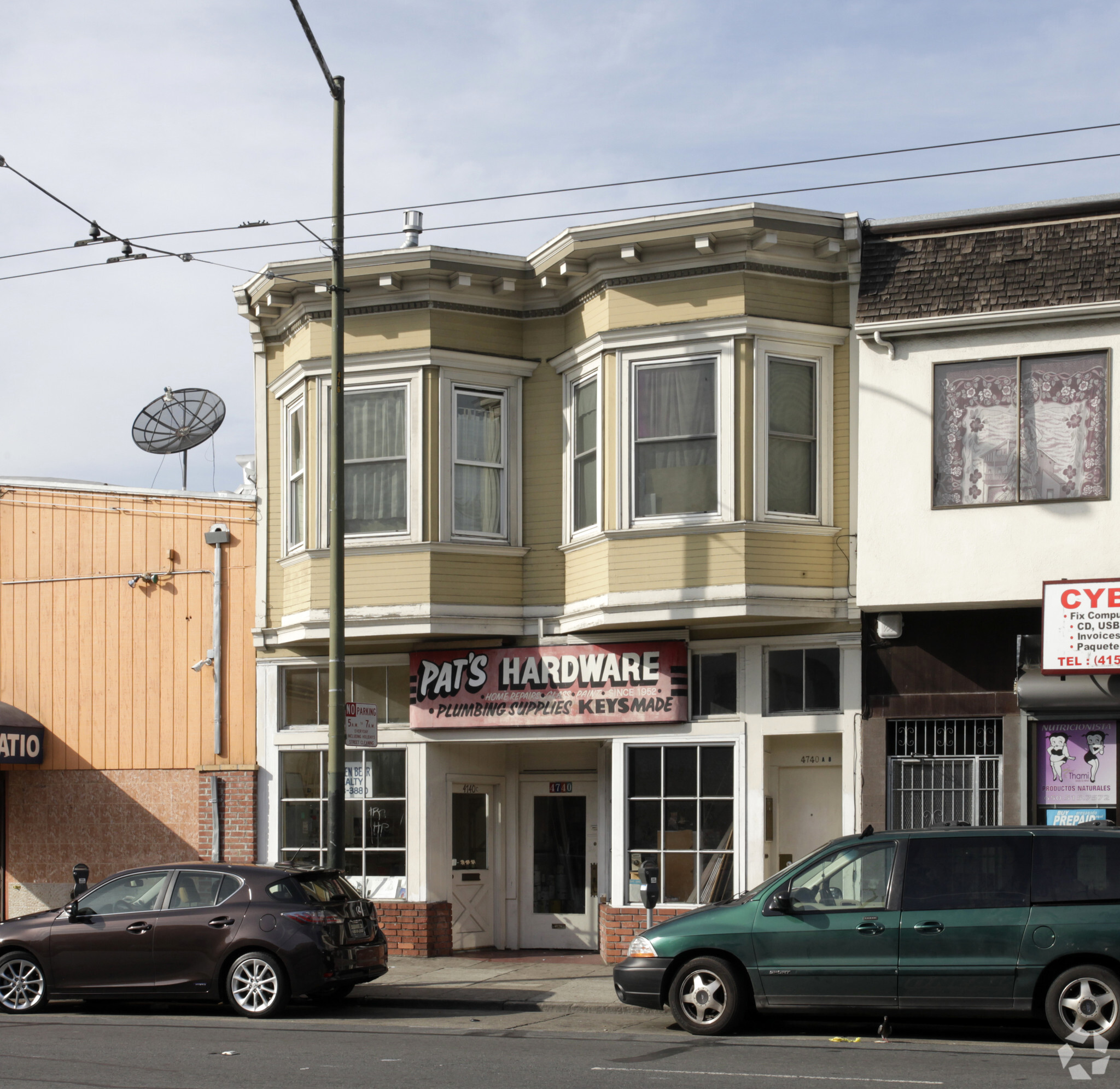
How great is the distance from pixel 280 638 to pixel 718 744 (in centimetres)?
545

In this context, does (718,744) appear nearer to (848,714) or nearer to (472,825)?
(848,714)

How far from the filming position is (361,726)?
1542 cm

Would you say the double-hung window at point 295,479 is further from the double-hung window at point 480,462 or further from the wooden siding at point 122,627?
the double-hung window at point 480,462

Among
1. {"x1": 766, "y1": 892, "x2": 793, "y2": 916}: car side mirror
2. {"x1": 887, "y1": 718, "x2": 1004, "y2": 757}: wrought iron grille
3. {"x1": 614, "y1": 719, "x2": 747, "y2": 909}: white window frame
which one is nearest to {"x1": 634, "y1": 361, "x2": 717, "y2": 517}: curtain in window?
{"x1": 614, "y1": 719, "x2": 747, "y2": 909}: white window frame

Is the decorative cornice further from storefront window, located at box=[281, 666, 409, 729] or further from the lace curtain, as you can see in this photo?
storefront window, located at box=[281, 666, 409, 729]

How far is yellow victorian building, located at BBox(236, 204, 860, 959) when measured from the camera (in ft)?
52.9

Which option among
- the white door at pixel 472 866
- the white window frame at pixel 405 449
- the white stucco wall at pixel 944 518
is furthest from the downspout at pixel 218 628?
the white stucco wall at pixel 944 518

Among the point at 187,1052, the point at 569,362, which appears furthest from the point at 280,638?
the point at 187,1052

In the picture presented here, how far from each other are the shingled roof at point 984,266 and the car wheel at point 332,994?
27.2 feet

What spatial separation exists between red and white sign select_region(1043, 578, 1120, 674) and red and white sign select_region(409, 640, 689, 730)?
12.6ft

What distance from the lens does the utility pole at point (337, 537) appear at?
1460 cm

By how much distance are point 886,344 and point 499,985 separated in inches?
295

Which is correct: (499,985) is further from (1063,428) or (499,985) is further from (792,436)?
(1063,428)

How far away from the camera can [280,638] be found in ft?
60.3
